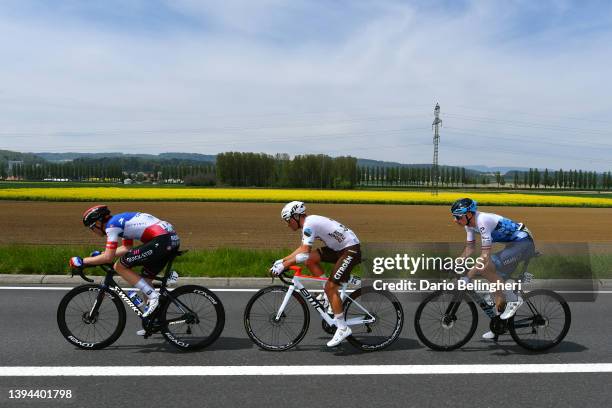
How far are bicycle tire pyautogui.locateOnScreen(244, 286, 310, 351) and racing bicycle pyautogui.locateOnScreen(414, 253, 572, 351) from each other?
1316 mm

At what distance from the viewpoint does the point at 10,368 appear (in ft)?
16.6

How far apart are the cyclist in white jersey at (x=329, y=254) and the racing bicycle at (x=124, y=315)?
99 centimetres

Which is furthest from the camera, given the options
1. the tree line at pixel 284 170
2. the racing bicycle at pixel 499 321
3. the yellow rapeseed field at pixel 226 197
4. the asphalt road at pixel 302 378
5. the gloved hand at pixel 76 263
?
the tree line at pixel 284 170

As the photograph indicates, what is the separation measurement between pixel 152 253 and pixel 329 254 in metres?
1.98

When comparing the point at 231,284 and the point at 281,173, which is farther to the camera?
the point at 281,173

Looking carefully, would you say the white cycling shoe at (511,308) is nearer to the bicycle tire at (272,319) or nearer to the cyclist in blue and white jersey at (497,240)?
the cyclist in blue and white jersey at (497,240)

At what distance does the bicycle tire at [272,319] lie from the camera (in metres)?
5.73

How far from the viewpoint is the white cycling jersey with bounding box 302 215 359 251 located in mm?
5465

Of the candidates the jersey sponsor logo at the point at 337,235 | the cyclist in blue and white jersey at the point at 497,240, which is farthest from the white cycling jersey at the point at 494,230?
the jersey sponsor logo at the point at 337,235

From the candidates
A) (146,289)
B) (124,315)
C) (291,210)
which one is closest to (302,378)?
(291,210)

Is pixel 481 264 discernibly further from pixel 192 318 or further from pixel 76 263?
pixel 76 263

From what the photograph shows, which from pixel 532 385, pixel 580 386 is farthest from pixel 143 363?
pixel 580 386

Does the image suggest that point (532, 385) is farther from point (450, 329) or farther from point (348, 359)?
point (348, 359)

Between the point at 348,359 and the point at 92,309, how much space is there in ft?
9.59
